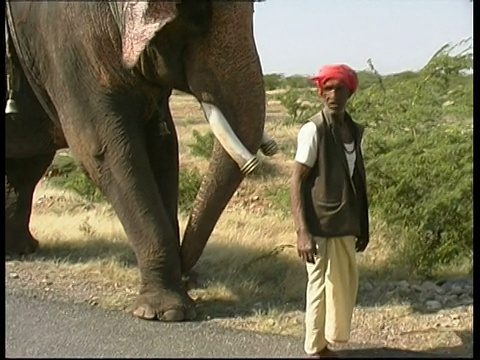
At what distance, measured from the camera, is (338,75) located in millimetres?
3377

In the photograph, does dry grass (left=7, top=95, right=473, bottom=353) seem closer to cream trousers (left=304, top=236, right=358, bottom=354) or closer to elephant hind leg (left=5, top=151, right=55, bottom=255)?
elephant hind leg (left=5, top=151, right=55, bottom=255)

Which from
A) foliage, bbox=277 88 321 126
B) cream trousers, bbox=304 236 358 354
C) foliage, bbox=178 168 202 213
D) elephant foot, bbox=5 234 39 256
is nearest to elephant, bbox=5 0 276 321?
cream trousers, bbox=304 236 358 354

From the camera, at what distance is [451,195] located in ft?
19.6

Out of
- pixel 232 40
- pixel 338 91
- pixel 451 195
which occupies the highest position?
pixel 232 40

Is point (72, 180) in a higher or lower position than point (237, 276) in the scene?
higher

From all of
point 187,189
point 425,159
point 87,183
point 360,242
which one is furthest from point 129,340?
point 87,183

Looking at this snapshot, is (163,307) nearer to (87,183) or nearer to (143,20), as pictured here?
(143,20)

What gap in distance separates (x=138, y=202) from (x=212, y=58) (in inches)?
32.9

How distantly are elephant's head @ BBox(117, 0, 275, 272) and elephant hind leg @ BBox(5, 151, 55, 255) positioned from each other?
167cm

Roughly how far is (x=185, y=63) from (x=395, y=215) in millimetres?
2798

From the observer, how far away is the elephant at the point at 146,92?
13.2ft

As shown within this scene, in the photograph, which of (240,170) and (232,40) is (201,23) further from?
(240,170)

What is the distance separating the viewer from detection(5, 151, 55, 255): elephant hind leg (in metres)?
5.49

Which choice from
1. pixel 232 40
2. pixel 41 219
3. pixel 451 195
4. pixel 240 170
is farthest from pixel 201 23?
pixel 41 219
